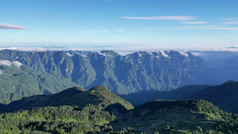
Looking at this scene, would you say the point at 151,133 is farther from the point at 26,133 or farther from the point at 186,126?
the point at 26,133

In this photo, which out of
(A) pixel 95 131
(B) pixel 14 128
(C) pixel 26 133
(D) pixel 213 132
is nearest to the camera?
(D) pixel 213 132

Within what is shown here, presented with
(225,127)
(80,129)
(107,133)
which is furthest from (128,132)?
(225,127)

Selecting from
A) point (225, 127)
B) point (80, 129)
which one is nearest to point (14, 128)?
point (80, 129)

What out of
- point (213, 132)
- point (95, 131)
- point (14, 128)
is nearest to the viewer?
point (213, 132)

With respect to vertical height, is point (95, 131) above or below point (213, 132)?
below

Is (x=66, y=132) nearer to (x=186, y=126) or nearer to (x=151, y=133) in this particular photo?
(x=151, y=133)

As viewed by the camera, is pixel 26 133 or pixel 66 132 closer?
pixel 26 133

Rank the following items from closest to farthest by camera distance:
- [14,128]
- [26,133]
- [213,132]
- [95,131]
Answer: [213,132], [26,133], [14,128], [95,131]

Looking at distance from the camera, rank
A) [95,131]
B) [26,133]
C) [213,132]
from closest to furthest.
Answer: [213,132] < [26,133] < [95,131]

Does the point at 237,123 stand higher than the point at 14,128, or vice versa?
the point at 237,123
